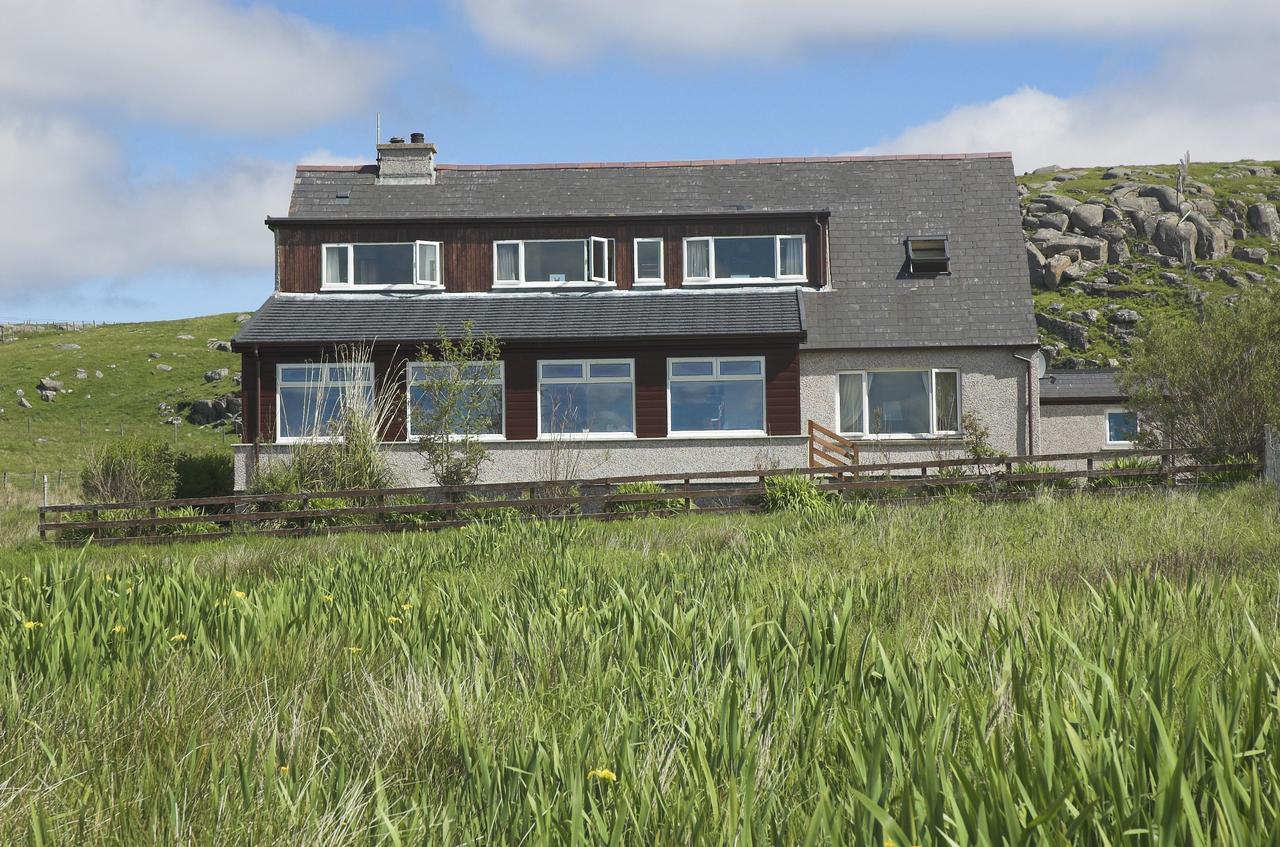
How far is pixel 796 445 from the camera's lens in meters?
22.5

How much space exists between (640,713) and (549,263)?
73.9 ft

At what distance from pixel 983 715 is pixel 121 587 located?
5195mm

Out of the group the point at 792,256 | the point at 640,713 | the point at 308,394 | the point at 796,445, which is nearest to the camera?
the point at 640,713

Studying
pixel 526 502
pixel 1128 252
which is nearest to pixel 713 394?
pixel 526 502

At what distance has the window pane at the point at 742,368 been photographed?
2316cm

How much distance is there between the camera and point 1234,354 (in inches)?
696

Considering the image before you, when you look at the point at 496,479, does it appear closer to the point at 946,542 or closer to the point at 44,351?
the point at 946,542

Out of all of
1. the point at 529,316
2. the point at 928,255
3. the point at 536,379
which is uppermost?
the point at 928,255

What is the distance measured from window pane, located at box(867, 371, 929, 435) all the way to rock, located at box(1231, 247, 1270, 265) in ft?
287

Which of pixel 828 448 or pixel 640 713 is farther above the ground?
pixel 828 448

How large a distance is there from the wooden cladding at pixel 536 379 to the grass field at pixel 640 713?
52.3ft

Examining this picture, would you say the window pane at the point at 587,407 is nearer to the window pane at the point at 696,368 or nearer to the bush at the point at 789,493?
the window pane at the point at 696,368

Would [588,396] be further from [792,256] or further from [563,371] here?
[792,256]

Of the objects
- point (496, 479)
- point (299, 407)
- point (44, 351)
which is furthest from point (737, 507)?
point (44, 351)
